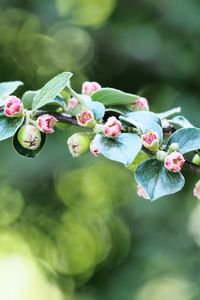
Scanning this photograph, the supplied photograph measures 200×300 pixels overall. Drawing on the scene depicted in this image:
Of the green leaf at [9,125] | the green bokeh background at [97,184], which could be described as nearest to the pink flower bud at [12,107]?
the green leaf at [9,125]

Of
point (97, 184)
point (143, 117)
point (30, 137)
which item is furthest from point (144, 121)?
point (97, 184)

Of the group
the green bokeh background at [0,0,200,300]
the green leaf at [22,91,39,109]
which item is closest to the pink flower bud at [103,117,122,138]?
the green leaf at [22,91,39,109]

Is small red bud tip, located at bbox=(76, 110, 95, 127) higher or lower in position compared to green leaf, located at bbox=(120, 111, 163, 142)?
lower

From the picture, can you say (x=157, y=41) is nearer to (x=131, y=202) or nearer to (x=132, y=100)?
(x=131, y=202)

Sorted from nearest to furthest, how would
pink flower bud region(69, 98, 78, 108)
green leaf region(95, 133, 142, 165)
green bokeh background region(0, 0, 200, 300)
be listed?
green leaf region(95, 133, 142, 165) → pink flower bud region(69, 98, 78, 108) → green bokeh background region(0, 0, 200, 300)

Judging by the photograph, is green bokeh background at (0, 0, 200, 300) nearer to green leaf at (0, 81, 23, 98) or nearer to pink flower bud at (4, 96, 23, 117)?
green leaf at (0, 81, 23, 98)

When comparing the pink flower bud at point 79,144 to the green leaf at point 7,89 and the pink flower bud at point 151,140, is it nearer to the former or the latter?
the pink flower bud at point 151,140

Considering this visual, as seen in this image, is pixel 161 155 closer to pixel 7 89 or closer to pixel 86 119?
pixel 86 119
